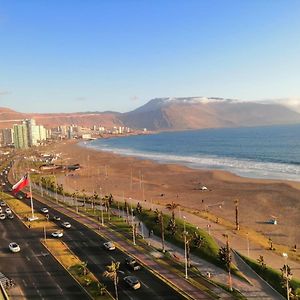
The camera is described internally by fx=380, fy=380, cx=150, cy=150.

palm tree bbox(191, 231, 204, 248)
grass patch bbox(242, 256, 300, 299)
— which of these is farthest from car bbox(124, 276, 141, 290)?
grass patch bbox(242, 256, 300, 299)

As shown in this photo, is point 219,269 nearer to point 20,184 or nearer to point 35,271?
point 35,271

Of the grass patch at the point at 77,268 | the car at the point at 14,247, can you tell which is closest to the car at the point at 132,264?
the grass patch at the point at 77,268

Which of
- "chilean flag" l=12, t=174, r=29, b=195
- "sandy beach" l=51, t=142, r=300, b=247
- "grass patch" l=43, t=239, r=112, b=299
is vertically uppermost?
"chilean flag" l=12, t=174, r=29, b=195

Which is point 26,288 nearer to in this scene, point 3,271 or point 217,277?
point 3,271

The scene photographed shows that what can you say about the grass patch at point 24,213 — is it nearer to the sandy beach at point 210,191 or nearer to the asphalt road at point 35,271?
the asphalt road at point 35,271

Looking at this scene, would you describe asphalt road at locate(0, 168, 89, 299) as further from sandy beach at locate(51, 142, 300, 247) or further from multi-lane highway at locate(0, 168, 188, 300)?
sandy beach at locate(51, 142, 300, 247)
